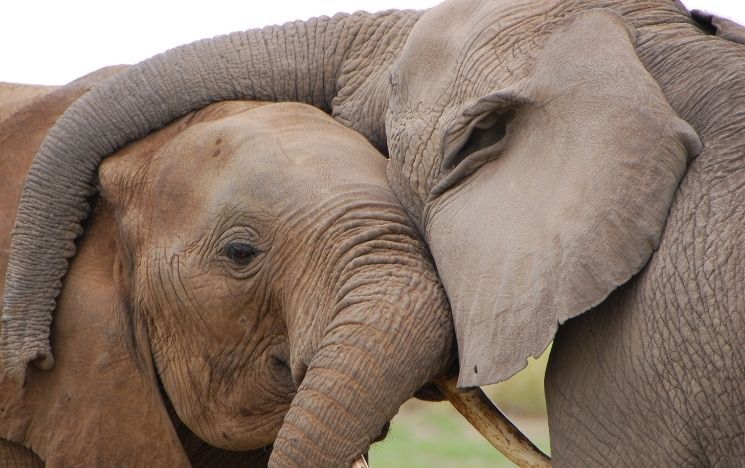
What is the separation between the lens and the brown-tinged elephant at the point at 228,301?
10.7ft

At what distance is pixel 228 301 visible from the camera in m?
3.77

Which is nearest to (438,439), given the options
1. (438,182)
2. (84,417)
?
(84,417)

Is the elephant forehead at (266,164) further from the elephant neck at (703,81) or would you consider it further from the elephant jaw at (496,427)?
the elephant neck at (703,81)

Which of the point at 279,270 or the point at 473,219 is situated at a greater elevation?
the point at 473,219

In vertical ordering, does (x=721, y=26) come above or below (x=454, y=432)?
above

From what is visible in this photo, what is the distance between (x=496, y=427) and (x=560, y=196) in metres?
0.59

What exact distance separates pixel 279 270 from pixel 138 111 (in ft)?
2.41

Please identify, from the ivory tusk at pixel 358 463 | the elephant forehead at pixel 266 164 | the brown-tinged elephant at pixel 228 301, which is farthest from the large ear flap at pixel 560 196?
the elephant forehead at pixel 266 164

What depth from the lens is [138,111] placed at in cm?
411

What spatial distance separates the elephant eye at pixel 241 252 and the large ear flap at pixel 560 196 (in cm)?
60

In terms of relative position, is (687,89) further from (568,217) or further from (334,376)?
(334,376)

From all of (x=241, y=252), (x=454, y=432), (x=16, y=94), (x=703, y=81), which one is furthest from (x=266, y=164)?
(x=454, y=432)

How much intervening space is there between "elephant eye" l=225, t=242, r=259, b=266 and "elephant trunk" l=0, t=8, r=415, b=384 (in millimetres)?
560

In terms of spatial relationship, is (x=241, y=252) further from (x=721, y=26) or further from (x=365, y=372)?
(x=721, y=26)
